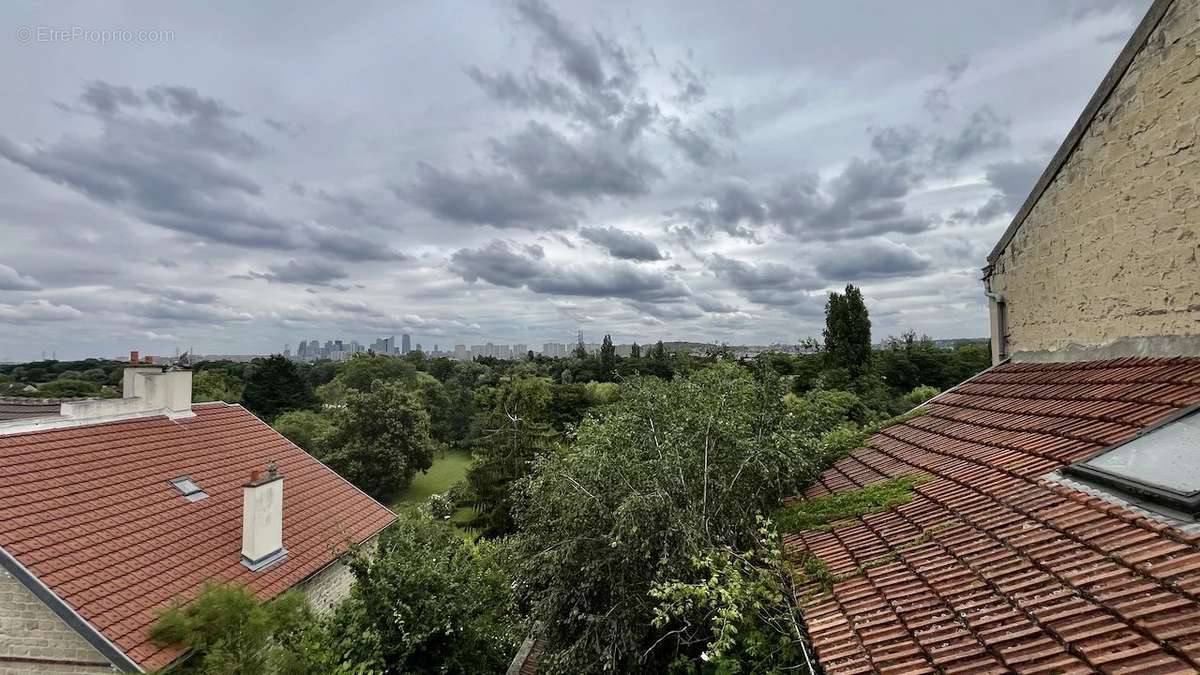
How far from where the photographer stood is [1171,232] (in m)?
5.15

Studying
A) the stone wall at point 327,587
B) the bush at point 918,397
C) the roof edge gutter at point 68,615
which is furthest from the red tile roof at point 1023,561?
the bush at point 918,397

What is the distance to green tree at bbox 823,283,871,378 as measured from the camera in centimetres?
4078

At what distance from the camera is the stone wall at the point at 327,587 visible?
912cm

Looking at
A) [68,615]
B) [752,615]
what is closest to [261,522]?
[68,615]

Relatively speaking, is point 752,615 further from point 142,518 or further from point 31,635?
point 142,518

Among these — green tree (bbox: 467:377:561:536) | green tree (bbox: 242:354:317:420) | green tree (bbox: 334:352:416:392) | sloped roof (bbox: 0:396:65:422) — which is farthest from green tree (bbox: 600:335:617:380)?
sloped roof (bbox: 0:396:65:422)

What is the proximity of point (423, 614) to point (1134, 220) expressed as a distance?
10045mm

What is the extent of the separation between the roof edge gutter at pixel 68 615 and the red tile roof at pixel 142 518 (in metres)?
0.07

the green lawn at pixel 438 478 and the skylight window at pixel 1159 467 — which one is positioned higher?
the skylight window at pixel 1159 467

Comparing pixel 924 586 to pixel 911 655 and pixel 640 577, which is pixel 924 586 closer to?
pixel 911 655

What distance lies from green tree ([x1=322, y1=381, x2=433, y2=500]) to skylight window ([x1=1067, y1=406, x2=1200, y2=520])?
3093 cm

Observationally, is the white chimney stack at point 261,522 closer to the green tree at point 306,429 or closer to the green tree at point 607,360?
the green tree at point 306,429

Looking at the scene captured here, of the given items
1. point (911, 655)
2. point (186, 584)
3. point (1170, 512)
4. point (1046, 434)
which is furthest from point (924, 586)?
point (186, 584)

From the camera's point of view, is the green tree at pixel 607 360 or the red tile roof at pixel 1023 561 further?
the green tree at pixel 607 360
